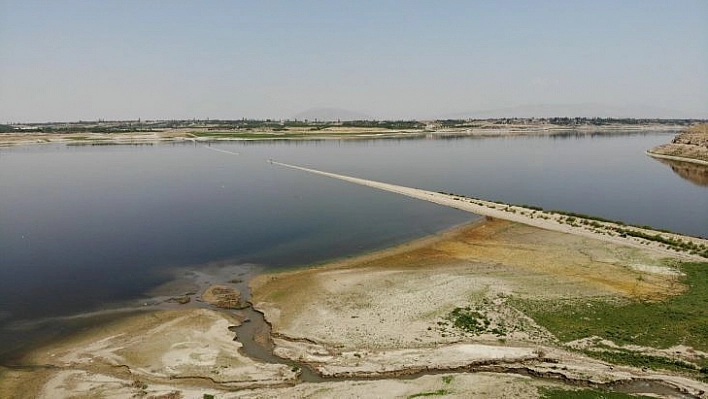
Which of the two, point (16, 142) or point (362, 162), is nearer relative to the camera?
point (362, 162)

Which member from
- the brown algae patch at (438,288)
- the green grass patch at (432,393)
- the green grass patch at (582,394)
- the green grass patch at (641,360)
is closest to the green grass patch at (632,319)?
the brown algae patch at (438,288)

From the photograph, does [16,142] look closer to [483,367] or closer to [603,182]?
[603,182]

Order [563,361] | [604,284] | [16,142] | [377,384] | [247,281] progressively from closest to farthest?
[377,384]
[563,361]
[604,284]
[247,281]
[16,142]

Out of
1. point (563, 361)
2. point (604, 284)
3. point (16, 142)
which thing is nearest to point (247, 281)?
point (563, 361)

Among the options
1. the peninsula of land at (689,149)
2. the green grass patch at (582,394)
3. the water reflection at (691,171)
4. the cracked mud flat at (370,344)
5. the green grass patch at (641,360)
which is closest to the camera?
the green grass patch at (582,394)

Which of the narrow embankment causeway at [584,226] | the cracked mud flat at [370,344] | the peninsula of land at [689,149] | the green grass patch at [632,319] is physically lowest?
the cracked mud flat at [370,344]

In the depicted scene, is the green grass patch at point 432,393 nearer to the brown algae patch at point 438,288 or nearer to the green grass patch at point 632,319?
the brown algae patch at point 438,288
